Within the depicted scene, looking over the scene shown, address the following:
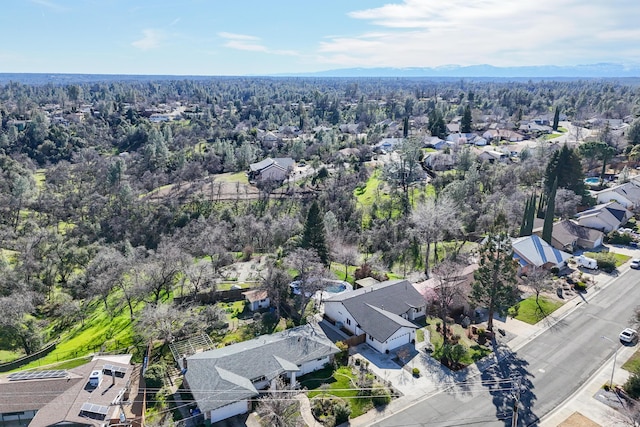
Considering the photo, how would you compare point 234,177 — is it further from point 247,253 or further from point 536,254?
point 536,254

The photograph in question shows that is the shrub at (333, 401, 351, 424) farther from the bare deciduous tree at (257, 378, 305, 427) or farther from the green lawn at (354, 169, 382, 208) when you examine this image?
the green lawn at (354, 169, 382, 208)

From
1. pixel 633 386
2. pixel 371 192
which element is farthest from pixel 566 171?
pixel 633 386

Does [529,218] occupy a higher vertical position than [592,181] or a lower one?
higher

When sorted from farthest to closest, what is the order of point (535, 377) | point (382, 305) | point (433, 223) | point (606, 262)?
point (433, 223) < point (606, 262) < point (382, 305) < point (535, 377)

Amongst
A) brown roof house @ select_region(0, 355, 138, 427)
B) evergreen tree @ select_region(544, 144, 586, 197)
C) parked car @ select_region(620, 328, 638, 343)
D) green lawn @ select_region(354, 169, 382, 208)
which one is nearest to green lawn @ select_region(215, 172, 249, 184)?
green lawn @ select_region(354, 169, 382, 208)

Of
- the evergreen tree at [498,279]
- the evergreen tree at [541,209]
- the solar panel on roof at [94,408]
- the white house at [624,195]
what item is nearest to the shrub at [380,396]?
the evergreen tree at [498,279]

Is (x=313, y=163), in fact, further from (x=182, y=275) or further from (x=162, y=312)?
(x=162, y=312)

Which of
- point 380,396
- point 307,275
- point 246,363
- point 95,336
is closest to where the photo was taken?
point 380,396

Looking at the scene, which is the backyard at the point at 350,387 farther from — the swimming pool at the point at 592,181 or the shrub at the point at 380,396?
the swimming pool at the point at 592,181
